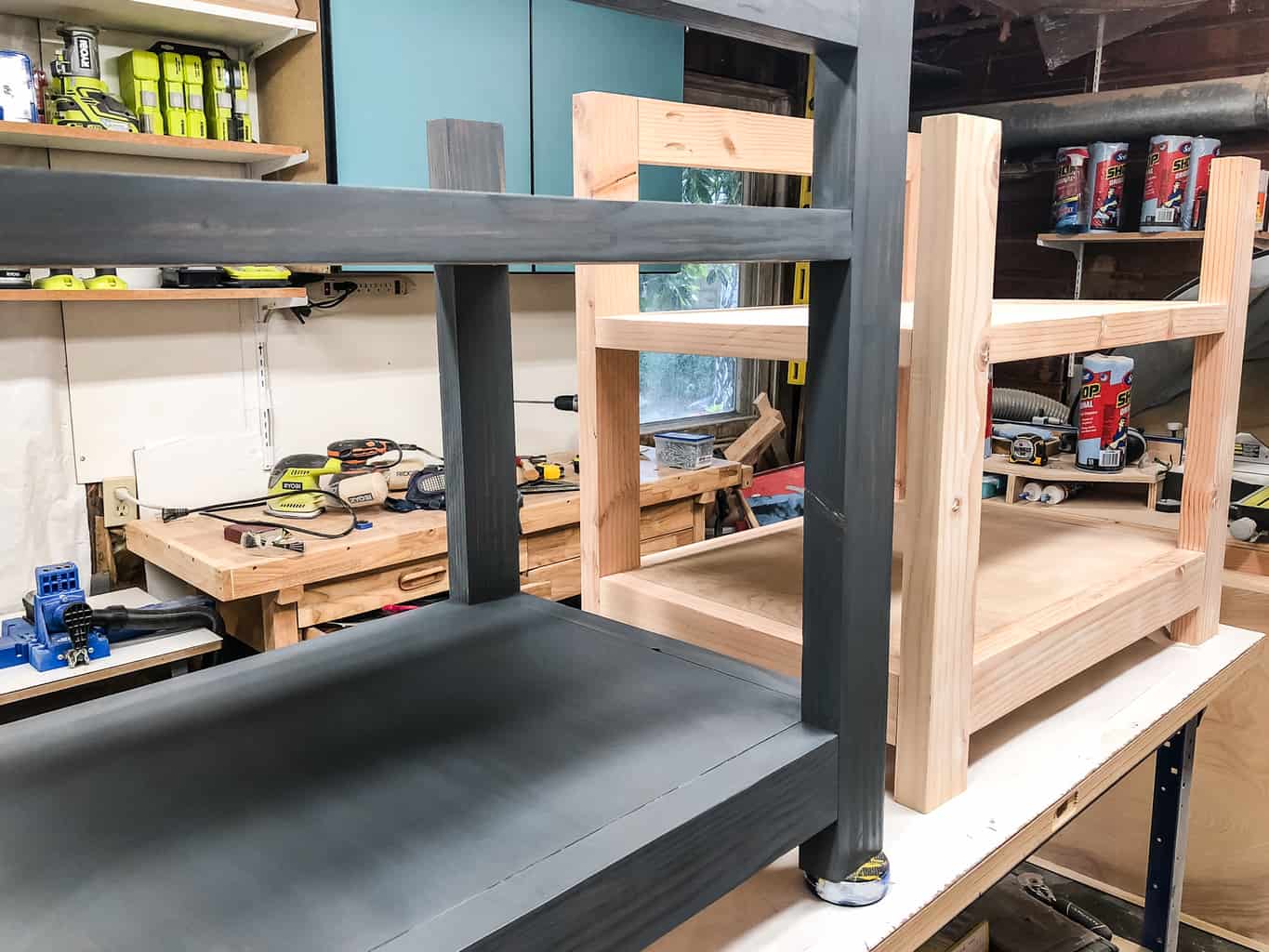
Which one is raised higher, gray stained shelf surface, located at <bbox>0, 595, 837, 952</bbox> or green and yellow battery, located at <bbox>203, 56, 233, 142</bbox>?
green and yellow battery, located at <bbox>203, 56, 233, 142</bbox>

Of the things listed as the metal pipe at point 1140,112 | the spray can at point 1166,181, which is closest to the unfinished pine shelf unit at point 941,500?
the spray can at point 1166,181

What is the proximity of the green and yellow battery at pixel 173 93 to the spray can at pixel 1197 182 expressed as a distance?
2.76 metres

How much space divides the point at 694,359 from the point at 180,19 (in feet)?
7.03

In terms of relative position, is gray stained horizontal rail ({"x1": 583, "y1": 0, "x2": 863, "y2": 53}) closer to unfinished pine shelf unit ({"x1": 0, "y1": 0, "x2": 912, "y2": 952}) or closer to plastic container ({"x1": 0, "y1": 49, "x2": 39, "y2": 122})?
unfinished pine shelf unit ({"x1": 0, "y1": 0, "x2": 912, "y2": 952})

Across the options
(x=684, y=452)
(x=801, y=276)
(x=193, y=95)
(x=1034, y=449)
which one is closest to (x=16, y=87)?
(x=193, y=95)

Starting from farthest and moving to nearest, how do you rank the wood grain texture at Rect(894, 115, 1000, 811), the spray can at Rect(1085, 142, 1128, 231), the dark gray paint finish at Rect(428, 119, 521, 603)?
the spray can at Rect(1085, 142, 1128, 231)
the dark gray paint finish at Rect(428, 119, 521, 603)
the wood grain texture at Rect(894, 115, 1000, 811)

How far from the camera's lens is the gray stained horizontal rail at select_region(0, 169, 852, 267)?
295mm

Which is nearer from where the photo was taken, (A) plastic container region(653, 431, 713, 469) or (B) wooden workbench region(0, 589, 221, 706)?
(B) wooden workbench region(0, 589, 221, 706)

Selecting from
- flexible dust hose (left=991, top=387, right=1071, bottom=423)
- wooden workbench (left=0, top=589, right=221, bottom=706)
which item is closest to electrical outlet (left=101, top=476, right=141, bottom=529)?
wooden workbench (left=0, top=589, right=221, bottom=706)

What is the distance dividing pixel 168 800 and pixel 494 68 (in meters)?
2.32

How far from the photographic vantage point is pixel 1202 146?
282 cm

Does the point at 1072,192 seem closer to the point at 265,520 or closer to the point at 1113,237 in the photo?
the point at 1113,237

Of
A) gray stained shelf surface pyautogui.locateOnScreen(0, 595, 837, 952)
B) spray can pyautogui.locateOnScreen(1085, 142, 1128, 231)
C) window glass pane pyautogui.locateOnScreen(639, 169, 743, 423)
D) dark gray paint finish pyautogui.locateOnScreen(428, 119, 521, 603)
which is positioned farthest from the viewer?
window glass pane pyautogui.locateOnScreen(639, 169, 743, 423)

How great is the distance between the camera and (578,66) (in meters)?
2.68
